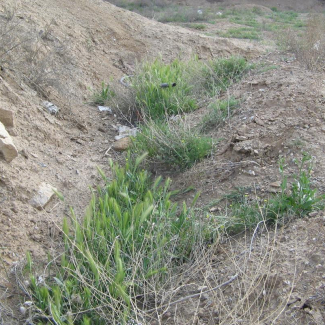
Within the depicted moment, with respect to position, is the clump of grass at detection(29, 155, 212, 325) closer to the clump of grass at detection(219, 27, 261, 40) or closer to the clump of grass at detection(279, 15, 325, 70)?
the clump of grass at detection(279, 15, 325, 70)

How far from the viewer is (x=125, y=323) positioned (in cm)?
228

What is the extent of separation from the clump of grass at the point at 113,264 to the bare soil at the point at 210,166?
0.18m

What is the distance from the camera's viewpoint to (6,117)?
384 cm

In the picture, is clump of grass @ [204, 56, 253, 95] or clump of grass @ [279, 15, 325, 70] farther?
clump of grass @ [204, 56, 253, 95]

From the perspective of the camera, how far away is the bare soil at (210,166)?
2.48m

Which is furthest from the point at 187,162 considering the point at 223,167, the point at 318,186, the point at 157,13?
the point at 157,13

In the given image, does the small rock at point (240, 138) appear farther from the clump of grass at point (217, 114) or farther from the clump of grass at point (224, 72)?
the clump of grass at point (224, 72)

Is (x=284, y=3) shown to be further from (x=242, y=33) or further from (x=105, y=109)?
(x=105, y=109)

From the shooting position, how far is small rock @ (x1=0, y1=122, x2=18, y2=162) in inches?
134

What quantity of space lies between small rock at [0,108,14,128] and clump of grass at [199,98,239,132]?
1.81 m

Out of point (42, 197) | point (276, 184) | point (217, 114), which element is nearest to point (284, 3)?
point (217, 114)

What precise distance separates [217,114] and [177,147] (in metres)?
0.84

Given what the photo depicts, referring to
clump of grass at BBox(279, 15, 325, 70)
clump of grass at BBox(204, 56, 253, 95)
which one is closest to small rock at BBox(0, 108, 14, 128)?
clump of grass at BBox(204, 56, 253, 95)

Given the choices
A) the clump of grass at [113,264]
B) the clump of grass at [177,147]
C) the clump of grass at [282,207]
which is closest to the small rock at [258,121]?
the clump of grass at [177,147]
